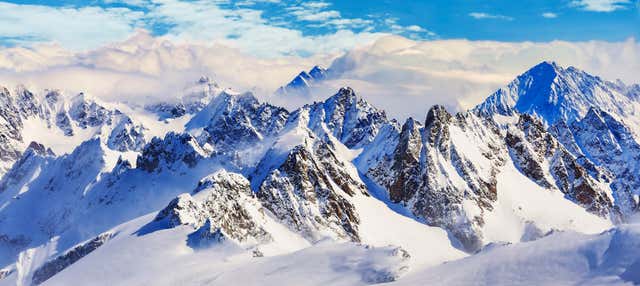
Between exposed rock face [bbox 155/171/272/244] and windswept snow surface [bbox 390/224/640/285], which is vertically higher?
windswept snow surface [bbox 390/224/640/285]

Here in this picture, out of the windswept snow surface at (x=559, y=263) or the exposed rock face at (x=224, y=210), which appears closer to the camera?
the windswept snow surface at (x=559, y=263)

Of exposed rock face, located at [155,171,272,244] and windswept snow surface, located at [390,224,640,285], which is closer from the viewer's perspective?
windswept snow surface, located at [390,224,640,285]

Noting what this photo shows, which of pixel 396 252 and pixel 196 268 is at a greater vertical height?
pixel 396 252

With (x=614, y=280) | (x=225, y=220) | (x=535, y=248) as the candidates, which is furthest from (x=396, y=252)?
(x=225, y=220)

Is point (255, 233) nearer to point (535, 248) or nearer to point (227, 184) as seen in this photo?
point (227, 184)

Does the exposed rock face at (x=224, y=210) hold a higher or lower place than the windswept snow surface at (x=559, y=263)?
lower

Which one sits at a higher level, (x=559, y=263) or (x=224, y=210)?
(x=559, y=263)

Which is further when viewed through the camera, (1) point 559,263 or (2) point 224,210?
(2) point 224,210

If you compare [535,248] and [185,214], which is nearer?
[535,248]
